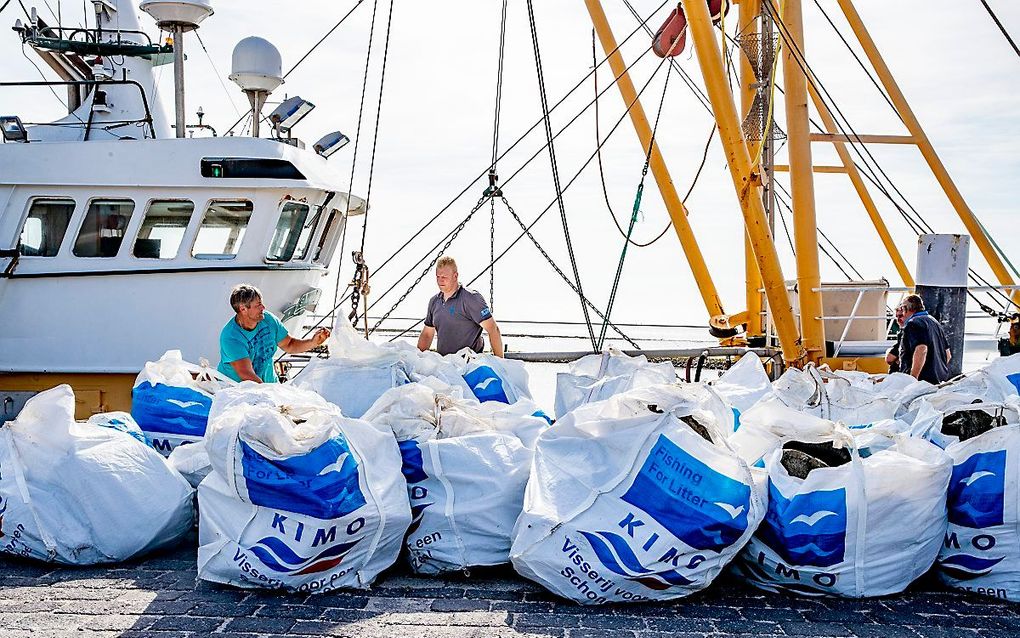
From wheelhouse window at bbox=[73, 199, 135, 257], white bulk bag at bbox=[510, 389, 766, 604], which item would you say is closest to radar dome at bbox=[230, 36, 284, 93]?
wheelhouse window at bbox=[73, 199, 135, 257]

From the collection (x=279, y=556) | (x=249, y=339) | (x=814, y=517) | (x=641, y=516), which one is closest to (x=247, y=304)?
(x=249, y=339)

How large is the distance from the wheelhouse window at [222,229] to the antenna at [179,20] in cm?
86

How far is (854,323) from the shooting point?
32.2ft

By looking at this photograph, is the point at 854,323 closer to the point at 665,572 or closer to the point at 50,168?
the point at 665,572

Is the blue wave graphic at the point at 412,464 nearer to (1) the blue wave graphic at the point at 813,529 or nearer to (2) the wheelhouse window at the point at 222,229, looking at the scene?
(1) the blue wave graphic at the point at 813,529

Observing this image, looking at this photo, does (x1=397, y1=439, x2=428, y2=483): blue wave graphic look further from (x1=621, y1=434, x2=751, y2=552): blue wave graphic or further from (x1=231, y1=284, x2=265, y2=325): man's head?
(x1=231, y1=284, x2=265, y2=325): man's head

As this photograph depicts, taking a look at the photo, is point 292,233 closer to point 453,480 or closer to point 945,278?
point 945,278

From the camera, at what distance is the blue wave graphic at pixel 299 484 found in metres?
3.38

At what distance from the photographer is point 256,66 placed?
9.90m

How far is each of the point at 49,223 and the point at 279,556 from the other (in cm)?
751

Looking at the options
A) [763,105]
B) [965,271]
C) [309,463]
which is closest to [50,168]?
[763,105]

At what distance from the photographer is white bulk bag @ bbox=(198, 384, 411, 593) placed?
338 cm

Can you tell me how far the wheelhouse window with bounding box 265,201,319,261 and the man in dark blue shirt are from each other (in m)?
5.97

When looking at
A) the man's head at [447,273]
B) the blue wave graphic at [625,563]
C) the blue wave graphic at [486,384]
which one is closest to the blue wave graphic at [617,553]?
the blue wave graphic at [625,563]
